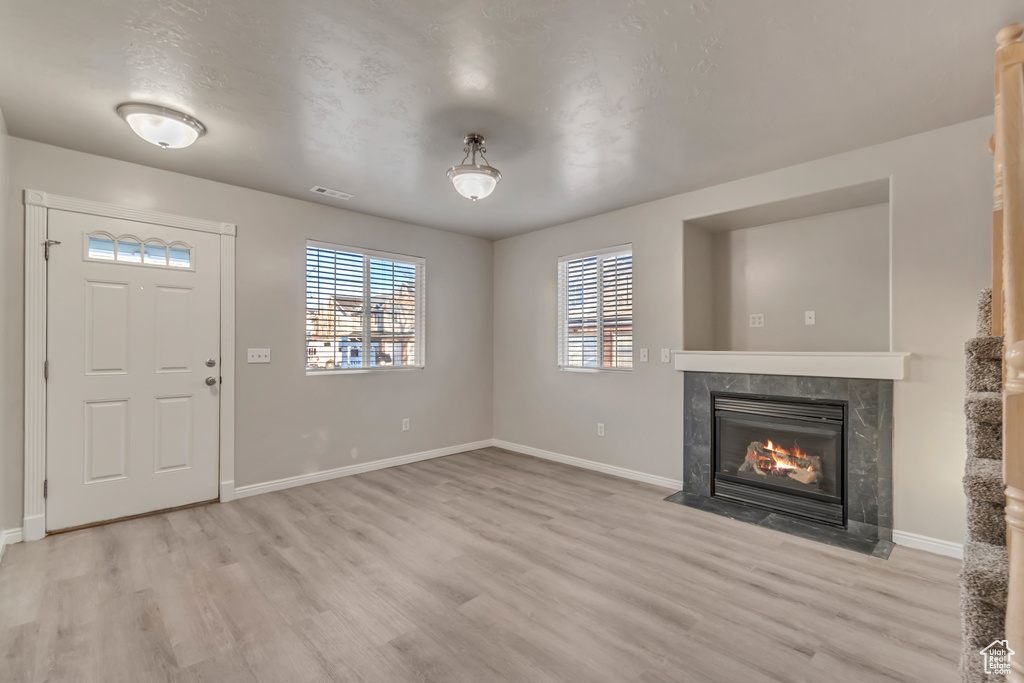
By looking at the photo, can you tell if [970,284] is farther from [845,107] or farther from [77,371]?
[77,371]

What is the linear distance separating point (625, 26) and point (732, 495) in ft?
11.0

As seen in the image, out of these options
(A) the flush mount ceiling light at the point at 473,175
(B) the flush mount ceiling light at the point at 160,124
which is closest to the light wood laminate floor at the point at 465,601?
(A) the flush mount ceiling light at the point at 473,175

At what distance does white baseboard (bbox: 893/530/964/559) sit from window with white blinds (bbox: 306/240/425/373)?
4165mm

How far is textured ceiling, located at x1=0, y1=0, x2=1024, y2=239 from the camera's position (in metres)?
1.85

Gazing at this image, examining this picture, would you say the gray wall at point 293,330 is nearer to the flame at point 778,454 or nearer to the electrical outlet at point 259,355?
the electrical outlet at point 259,355

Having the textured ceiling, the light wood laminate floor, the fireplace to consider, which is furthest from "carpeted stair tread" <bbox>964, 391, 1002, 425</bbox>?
the fireplace

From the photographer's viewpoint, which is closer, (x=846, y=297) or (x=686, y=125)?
(x=686, y=125)

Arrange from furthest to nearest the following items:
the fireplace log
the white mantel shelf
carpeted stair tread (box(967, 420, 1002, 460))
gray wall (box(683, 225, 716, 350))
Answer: gray wall (box(683, 225, 716, 350))
the fireplace log
the white mantel shelf
carpeted stair tread (box(967, 420, 1002, 460))

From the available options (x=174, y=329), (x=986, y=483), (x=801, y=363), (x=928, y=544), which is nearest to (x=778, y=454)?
(x=801, y=363)

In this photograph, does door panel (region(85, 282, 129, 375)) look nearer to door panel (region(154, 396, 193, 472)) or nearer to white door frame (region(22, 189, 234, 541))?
white door frame (region(22, 189, 234, 541))

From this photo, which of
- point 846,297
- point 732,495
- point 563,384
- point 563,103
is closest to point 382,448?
point 563,384

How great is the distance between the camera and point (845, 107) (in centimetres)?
253

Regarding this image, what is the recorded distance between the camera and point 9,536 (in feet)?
9.45

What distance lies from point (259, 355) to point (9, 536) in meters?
1.80
